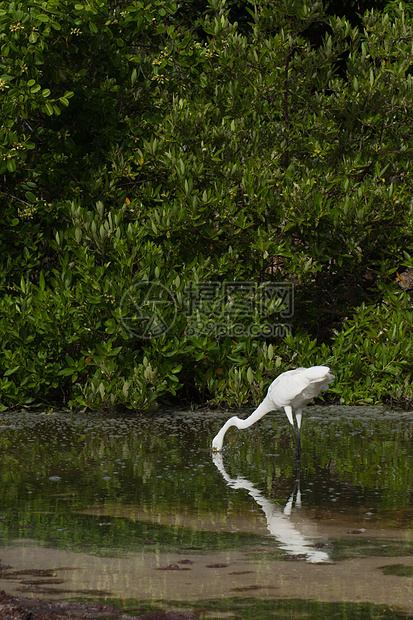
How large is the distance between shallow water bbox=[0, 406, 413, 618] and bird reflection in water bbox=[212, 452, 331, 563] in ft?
0.04

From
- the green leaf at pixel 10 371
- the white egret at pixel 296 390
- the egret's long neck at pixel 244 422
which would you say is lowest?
the green leaf at pixel 10 371

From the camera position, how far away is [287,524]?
5.22 metres

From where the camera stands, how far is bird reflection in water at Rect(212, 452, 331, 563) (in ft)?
14.9

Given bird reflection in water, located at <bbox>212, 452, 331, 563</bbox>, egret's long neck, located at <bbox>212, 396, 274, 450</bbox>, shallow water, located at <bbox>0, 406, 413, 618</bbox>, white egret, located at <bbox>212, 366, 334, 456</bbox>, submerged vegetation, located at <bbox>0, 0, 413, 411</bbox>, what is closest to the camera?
shallow water, located at <bbox>0, 406, 413, 618</bbox>

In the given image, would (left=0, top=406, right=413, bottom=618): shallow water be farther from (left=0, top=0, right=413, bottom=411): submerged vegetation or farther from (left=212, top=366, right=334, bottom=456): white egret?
(left=0, top=0, right=413, bottom=411): submerged vegetation

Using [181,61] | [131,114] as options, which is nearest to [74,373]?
[131,114]

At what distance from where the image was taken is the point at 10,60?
9.29m

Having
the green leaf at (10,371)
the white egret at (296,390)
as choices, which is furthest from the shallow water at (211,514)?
the green leaf at (10,371)

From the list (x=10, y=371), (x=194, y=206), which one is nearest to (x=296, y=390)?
(x=194, y=206)

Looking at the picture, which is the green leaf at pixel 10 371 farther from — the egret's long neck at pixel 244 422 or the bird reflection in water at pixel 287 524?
the bird reflection in water at pixel 287 524

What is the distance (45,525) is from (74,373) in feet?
14.9

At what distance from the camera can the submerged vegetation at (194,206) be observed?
31.2ft

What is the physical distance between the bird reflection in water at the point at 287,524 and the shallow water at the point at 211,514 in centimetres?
1

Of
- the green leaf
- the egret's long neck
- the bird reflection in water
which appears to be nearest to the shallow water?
the bird reflection in water
